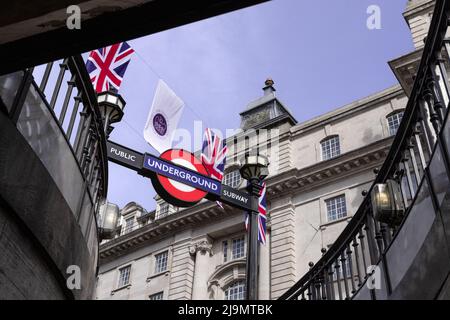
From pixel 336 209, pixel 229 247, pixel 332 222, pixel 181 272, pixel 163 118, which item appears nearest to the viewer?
pixel 163 118

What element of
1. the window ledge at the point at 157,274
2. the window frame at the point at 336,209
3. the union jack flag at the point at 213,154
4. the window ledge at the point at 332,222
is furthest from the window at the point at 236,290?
the union jack flag at the point at 213,154

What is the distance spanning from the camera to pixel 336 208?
30.4 m

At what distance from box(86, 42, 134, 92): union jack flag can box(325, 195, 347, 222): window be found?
20.6m

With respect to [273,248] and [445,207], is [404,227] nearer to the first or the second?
[445,207]

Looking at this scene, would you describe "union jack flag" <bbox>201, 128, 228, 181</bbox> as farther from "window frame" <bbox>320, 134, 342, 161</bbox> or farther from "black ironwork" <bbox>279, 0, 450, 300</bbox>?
"window frame" <bbox>320, 134, 342, 161</bbox>

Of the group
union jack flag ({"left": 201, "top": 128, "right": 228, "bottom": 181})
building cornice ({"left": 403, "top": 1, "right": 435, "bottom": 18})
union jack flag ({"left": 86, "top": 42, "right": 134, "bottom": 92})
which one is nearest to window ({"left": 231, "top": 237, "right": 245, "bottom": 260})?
building cornice ({"left": 403, "top": 1, "right": 435, "bottom": 18})

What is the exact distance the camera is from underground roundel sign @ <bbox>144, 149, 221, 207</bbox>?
9.91m

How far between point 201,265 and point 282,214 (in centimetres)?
738

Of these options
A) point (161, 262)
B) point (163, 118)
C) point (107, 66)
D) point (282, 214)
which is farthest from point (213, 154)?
point (161, 262)

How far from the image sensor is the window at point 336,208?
98.3 ft

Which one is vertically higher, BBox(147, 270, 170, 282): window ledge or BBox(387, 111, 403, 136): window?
BBox(387, 111, 403, 136): window

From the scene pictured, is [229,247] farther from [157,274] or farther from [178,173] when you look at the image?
[178,173]

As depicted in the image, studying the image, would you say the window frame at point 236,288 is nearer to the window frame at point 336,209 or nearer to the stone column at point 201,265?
the stone column at point 201,265

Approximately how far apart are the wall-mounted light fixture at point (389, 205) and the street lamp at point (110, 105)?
5.84 m
